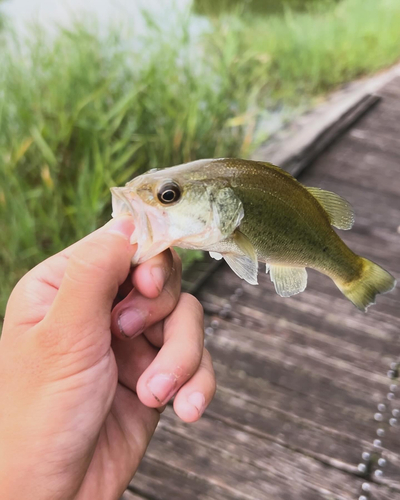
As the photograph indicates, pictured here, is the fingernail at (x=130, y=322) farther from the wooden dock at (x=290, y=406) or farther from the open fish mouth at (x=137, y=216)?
the wooden dock at (x=290, y=406)

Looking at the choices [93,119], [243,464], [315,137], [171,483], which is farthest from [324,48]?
[171,483]

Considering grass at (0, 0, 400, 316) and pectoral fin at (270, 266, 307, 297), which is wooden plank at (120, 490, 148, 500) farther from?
pectoral fin at (270, 266, 307, 297)

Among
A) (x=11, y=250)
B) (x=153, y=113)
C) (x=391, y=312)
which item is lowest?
(x=391, y=312)

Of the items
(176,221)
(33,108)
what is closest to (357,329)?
(176,221)

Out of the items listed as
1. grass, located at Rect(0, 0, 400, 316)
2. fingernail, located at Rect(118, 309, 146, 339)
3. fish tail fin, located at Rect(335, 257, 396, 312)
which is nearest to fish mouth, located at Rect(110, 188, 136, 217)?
fingernail, located at Rect(118, 309, 146, 339)

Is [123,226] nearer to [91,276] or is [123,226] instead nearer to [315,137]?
[91,276]

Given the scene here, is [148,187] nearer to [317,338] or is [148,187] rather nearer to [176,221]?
[176,221]

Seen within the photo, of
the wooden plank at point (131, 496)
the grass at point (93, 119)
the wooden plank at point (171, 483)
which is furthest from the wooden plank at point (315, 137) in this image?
the wooden plank at point (131, 496)
